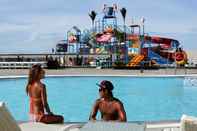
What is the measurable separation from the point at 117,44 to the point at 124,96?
83.3ft

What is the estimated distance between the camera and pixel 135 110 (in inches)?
491

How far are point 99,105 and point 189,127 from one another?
209 centimetres

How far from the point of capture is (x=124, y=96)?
15680mm

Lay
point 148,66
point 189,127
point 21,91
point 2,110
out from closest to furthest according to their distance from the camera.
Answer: point 189,127 → point 2,110 → point 21,91 → point 148,66

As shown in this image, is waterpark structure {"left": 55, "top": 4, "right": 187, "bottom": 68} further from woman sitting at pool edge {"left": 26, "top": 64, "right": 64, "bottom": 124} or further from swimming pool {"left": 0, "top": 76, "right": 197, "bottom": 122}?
woman sitting at pool edge {"left": 26, "top": 64, "right": 64, "bottom": 124}

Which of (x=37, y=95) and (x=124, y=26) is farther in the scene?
(x=124, y=26)

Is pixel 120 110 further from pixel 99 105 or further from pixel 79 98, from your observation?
pixel 79 98

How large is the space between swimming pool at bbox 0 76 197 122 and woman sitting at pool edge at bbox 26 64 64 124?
13.4 feet

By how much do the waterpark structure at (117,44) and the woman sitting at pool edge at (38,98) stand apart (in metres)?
29.2

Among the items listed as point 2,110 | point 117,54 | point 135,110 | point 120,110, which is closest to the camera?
point 2,110

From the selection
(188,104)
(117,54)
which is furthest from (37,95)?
(117,54)

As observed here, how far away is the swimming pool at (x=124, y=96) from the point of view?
39.1ft

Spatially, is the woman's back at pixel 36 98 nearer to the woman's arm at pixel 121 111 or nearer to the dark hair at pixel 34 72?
the dark hair at pixel 34 72

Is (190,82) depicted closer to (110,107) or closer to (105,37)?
(110,107)
